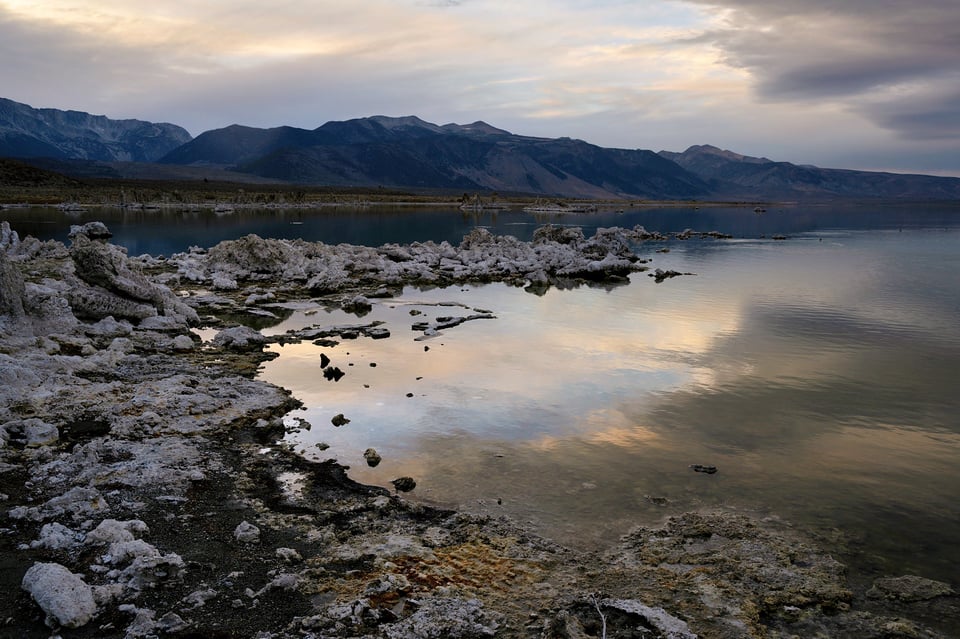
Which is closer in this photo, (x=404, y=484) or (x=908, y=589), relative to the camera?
(x=908, y=589)

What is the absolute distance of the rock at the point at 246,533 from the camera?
24.9 ft

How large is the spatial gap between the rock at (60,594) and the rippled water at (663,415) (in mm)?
4303

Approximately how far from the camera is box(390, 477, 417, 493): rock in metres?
9.45

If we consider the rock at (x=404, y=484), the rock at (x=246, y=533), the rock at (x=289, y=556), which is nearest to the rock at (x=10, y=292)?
the rock at (x=246, y=533)

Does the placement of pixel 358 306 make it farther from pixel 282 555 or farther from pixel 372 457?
pixel 282 555

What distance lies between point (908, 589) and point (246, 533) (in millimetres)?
7601

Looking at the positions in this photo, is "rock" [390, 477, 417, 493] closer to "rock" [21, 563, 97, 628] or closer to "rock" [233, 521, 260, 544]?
"rock" [233, 521, 260, 544]

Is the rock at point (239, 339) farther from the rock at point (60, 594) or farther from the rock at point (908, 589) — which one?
the rock at point (908, 589)

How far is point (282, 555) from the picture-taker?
7.23 m

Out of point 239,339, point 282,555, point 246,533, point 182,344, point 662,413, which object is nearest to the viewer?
point 282,555

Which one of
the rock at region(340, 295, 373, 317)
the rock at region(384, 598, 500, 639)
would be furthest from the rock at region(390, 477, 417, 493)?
the rock at region(340, 295, 373, 317)

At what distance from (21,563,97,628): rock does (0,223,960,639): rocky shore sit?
2cm

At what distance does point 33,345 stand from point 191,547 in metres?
9.88

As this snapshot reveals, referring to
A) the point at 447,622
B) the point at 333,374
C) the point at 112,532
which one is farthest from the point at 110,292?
the point at 447,622
